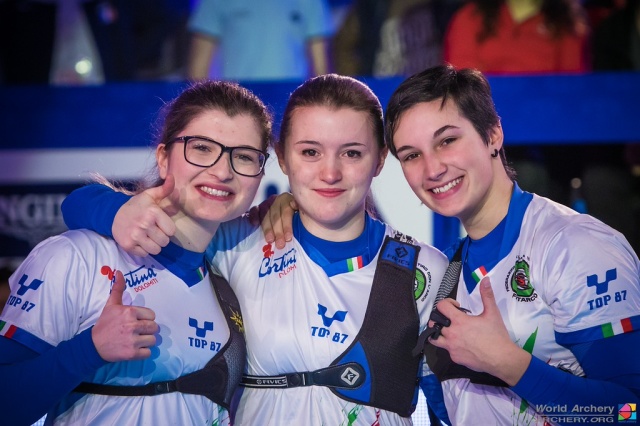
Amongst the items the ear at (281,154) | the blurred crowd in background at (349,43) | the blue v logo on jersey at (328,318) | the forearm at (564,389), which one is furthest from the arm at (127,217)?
the blurred crowd in background at (349,43)

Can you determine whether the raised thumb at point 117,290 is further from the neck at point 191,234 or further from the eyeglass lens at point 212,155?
the eyeglass lens at point 212,155

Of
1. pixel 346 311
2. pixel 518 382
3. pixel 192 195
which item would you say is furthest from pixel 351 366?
pixel 192 195

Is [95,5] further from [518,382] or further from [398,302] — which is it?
[518,382]

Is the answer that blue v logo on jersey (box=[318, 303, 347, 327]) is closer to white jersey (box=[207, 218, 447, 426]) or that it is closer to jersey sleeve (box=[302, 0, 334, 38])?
white jersey (box=[207, 218, 447, 426])

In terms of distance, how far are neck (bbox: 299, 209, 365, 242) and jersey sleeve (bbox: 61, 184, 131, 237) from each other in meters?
0.66

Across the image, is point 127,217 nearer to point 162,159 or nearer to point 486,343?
point 162,159

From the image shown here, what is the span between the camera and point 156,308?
2.23 meters

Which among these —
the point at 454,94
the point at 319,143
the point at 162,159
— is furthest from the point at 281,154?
the point at 454,94

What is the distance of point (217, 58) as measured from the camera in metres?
5.04

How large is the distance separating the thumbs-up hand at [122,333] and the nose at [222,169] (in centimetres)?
55

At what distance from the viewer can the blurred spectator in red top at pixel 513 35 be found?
4805 millimetres

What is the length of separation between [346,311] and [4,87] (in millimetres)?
3300

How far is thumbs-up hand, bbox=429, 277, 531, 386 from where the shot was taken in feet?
6.60

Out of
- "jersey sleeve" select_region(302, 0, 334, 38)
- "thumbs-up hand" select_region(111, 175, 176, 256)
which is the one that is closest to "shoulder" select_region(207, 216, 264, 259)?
"thumbs-up hand" select_region(111, 175, 176, 256)
